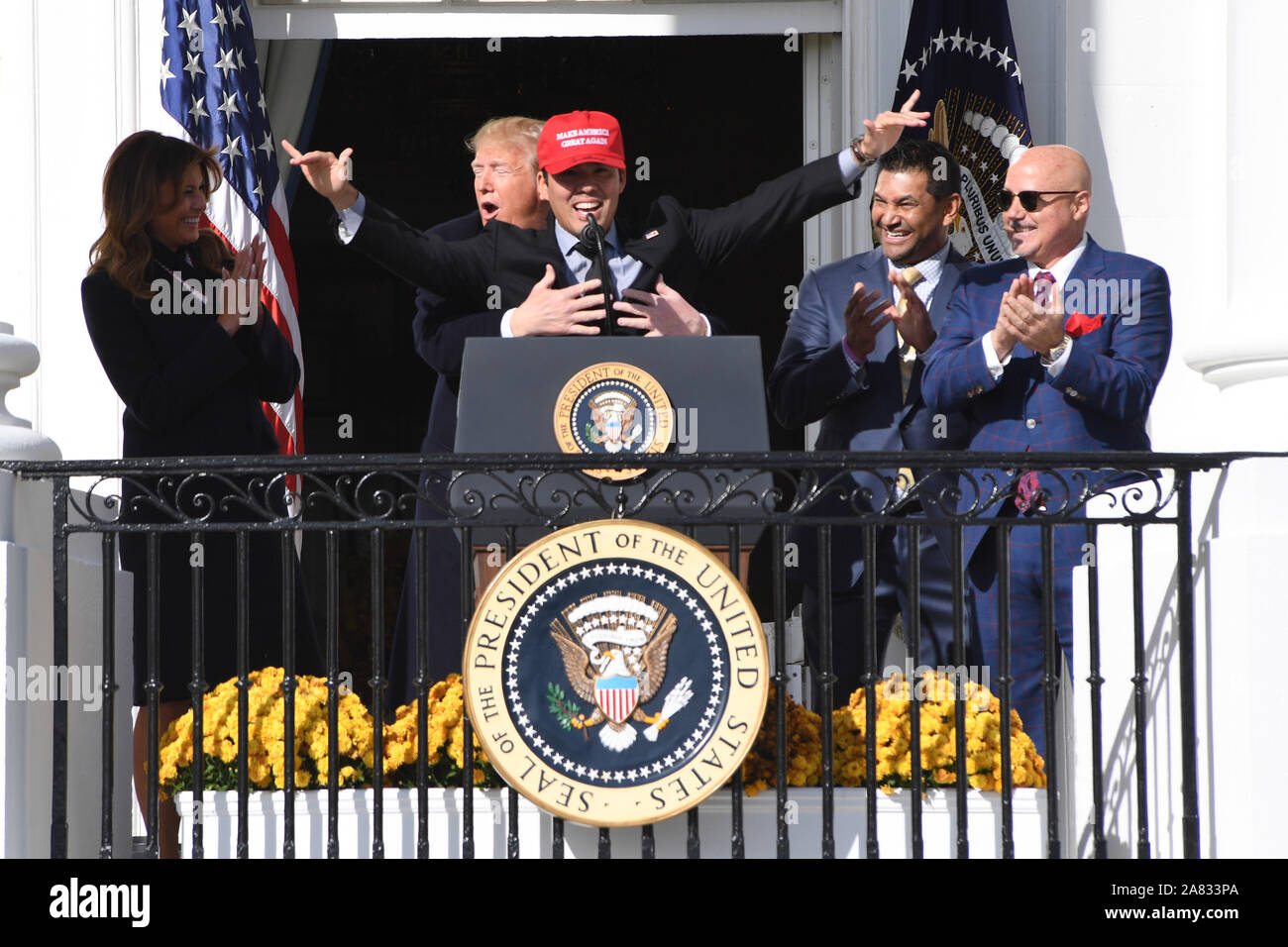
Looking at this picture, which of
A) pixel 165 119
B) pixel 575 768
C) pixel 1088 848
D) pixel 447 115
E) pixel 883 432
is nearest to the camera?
pixel 575 768

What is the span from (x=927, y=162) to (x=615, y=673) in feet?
7.53

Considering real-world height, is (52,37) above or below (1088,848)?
above

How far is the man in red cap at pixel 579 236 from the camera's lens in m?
5.78

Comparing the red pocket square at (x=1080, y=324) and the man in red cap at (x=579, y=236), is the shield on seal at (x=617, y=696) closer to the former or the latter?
the man in red cap at (x=579, y=236)

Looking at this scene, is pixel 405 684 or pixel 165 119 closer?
pixel 405 684

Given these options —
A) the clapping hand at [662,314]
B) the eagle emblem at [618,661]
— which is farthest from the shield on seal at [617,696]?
the clapping hand at [662,314]

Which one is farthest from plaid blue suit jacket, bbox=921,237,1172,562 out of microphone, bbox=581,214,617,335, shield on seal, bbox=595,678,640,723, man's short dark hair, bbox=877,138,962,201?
shield on seal, bbox=595,678,640,723

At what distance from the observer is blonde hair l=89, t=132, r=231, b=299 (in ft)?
18.7

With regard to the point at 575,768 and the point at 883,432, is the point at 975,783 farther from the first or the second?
the point at 883,432

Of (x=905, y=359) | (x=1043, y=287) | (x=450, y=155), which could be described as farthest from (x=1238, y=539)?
(x=450, y=155)

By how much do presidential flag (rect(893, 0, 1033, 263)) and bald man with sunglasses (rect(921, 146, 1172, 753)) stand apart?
2.90ft

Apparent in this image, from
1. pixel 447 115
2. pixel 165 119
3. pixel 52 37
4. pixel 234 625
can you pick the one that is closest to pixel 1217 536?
pixel 234 625

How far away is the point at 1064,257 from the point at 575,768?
2371mm

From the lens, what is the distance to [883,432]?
19.9 ft
